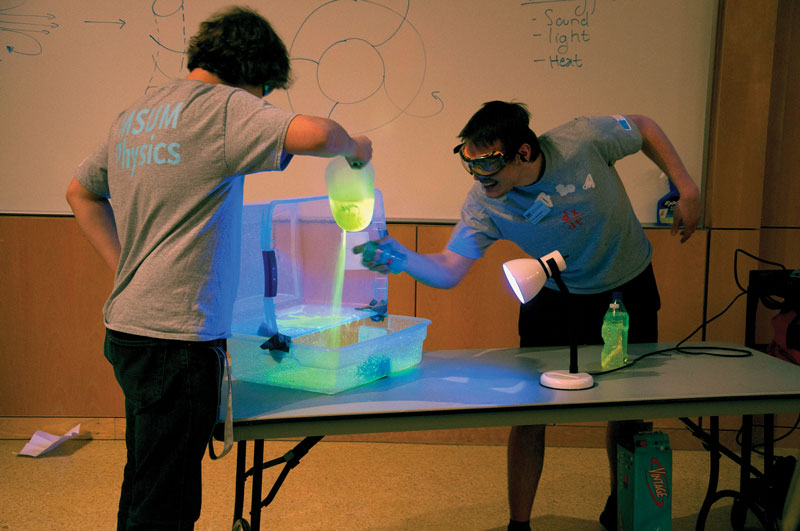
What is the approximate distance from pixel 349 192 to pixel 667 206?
185 centimetres

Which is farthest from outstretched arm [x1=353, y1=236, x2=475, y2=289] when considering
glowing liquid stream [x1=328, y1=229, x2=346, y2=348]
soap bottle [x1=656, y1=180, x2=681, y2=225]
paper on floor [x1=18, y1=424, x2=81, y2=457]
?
paper on floor [x1=18, y1=424, x2=81, y2=457]

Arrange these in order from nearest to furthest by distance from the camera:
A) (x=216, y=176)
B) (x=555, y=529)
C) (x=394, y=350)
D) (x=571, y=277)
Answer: (x=216, y=176) → (x=394, y=350) → (x=571, y=277) → (x=555, y=529)

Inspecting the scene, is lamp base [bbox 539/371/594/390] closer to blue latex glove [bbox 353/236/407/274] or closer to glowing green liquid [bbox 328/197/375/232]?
blue latex glove [bbox 353/236/407/274]

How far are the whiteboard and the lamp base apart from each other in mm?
1516

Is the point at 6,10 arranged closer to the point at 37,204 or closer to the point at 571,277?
the point at 37,204

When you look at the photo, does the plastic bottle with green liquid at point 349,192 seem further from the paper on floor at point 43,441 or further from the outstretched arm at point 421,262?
the paper on floor at point 43,441

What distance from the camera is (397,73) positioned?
3.00 m

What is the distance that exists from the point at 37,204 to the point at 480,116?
233cm

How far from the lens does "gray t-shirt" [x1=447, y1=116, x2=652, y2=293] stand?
1.93 metres

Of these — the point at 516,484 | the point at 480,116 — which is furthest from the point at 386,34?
the point at 516,484

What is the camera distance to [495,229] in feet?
6.83

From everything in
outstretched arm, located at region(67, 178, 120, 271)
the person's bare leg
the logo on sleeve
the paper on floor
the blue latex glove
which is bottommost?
the paper on floor

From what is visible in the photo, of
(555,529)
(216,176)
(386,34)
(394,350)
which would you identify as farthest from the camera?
(386,34)

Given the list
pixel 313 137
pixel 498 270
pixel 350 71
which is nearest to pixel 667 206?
pixel 498 270
